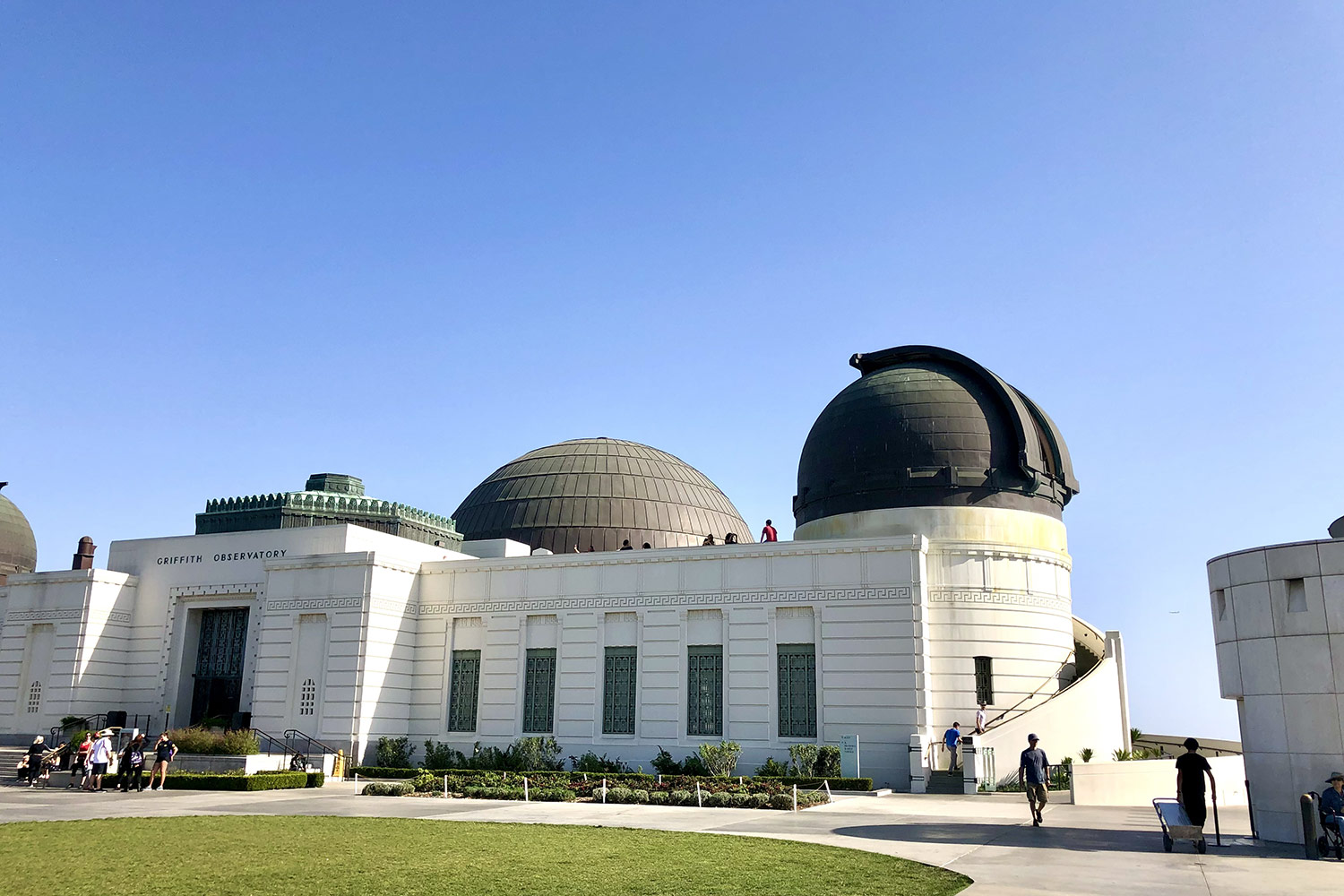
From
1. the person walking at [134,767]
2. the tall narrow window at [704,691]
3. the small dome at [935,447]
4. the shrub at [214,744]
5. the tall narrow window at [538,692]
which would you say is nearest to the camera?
the person walking at [134,767]

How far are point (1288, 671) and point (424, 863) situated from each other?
12.9 m

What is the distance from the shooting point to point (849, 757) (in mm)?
29875

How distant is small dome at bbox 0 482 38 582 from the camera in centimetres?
5391

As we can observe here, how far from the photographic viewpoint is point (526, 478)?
48.5 meters

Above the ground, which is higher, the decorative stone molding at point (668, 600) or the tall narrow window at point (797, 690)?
the decorative stone molding at point (668, 600)

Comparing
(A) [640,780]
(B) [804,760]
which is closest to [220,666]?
(A) [640,780]

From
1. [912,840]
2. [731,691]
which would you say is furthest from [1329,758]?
[731,691]

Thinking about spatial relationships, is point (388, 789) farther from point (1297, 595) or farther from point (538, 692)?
point (1297, 595)

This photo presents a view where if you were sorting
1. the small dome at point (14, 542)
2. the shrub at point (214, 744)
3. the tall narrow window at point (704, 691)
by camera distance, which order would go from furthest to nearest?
the small dome at point (14, 542) → the tall narrow window at point (704, 691) → the shrub at point (214, 744)

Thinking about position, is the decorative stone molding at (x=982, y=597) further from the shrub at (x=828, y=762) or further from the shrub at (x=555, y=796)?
the shrub at (x=555, y=796)

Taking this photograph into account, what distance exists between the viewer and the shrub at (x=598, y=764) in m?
31.7

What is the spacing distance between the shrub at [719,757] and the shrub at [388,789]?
8371mm

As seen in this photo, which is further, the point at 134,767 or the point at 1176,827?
the point at 134,767

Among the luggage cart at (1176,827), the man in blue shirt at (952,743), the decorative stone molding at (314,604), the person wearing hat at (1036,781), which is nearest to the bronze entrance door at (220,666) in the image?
the decorative stone molding at (314,604)
